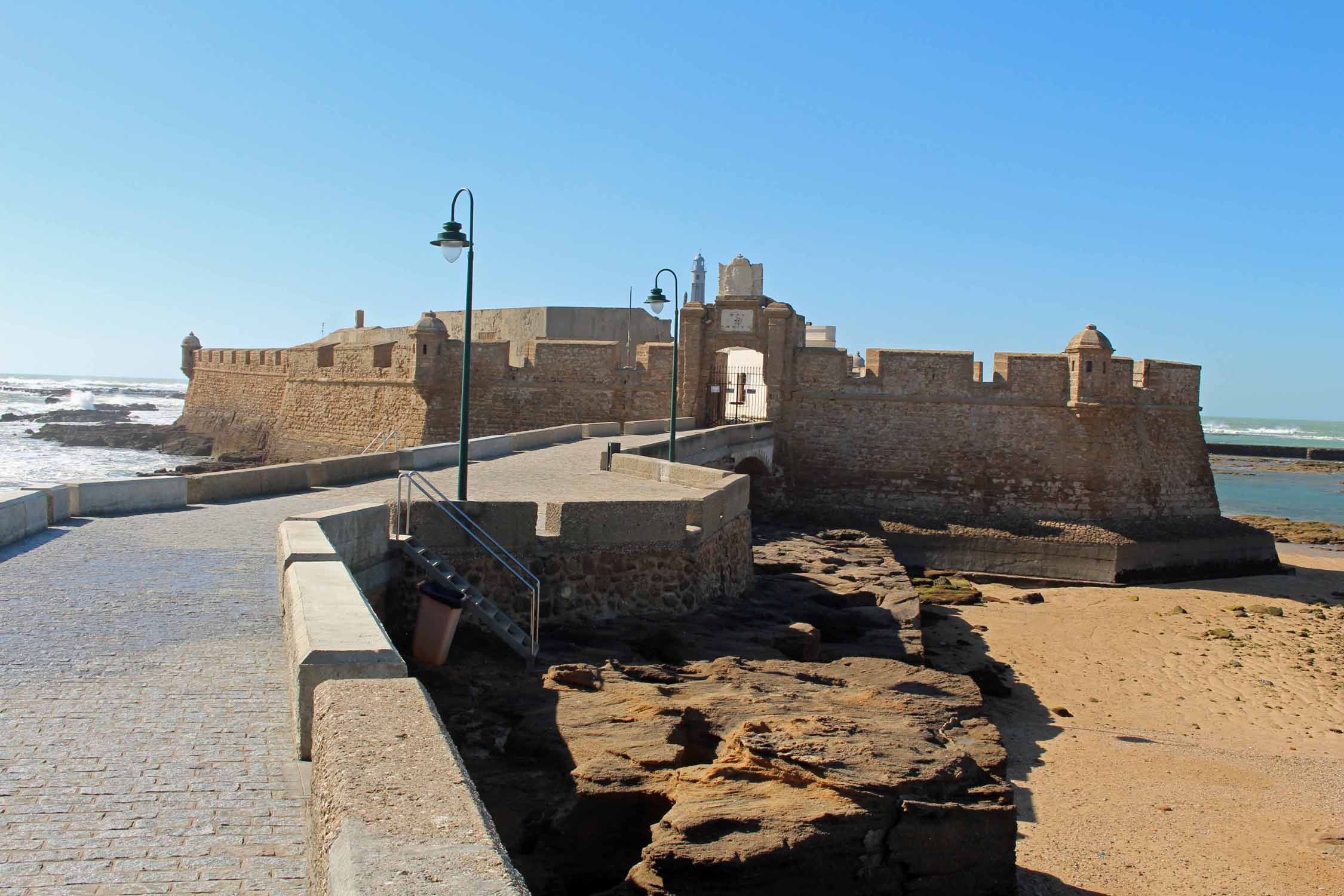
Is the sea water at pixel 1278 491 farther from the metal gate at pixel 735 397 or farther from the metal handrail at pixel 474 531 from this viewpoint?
the metal handrail at pixel 474 531

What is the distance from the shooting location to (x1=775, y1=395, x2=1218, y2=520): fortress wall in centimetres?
2292

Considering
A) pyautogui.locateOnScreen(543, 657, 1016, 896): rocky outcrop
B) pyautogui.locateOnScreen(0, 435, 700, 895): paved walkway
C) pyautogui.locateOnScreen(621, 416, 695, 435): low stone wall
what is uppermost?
pyautogui.locateOnScreen(621, 416, 695, 435): low stone wall

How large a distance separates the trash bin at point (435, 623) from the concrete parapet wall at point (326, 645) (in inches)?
106

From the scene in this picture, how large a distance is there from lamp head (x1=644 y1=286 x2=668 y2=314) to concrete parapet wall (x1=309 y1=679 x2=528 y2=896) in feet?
44.2

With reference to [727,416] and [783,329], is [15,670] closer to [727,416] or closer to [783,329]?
[783,329]

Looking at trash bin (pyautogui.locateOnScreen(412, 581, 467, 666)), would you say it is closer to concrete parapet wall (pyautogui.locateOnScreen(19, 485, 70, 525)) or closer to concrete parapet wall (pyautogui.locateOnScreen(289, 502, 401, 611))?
concrete parapet wall (pyautogui.locateOnScreen(289, 502, 401, 611))

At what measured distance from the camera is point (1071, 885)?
25.6 ft

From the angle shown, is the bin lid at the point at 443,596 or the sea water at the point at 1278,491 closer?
the bin lid at the point at 443,596

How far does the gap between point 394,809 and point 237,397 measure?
3674cm

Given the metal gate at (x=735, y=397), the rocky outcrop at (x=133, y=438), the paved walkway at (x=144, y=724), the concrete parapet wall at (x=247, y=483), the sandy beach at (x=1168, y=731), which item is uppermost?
the metal gate at (x=735, y=397)

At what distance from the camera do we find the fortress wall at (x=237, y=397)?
3375 centimetres

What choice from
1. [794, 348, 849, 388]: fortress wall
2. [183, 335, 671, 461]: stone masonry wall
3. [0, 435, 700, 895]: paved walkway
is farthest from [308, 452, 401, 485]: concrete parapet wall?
[794, 348, 849, 388]: fortress wall

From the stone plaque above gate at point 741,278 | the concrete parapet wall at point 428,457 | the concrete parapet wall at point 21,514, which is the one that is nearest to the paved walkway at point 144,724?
the concrete parapet wall at point 21,514

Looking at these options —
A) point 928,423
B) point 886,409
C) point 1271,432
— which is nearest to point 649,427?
point 886,409
